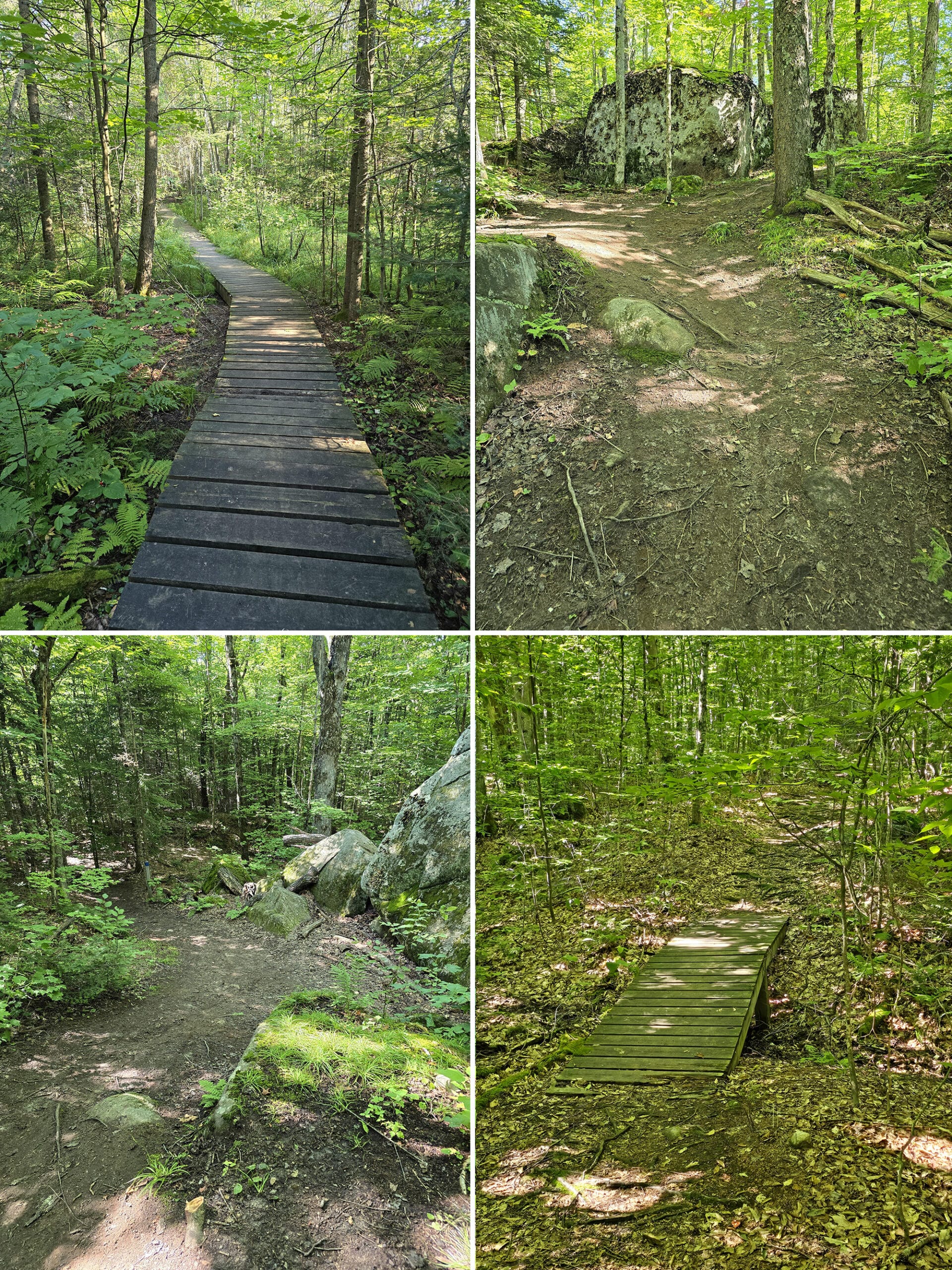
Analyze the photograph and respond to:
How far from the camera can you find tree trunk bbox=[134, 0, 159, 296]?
833cm

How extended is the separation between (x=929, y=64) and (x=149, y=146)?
10864mm

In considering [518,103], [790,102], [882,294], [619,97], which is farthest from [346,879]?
[619,97]

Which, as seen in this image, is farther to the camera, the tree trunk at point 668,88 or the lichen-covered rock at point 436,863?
the tree trunk at point 668,88

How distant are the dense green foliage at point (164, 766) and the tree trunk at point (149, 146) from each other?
5330 mm

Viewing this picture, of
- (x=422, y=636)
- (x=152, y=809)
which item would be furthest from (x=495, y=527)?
(x=152, y=809)

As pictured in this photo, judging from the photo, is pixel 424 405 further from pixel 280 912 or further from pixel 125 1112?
pixel 125 1112

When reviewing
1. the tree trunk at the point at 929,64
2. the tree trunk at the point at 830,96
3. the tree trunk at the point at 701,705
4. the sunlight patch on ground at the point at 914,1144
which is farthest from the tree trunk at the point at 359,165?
the sunlight patch on ground at the point at 914,1144

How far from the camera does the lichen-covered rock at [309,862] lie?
7.85 metres

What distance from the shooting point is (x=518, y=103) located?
9.21 m

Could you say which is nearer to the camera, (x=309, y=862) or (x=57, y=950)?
(x=57, y=950)

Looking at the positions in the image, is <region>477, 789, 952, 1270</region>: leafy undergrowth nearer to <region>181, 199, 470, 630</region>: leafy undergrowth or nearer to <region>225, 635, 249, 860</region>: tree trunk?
<region>181, 199, 470, 630</region>: leafy undergrowth

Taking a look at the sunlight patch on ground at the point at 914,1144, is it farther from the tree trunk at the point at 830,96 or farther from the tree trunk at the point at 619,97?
the tree trunk at the point at 619,97

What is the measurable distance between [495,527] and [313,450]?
73.6 inches

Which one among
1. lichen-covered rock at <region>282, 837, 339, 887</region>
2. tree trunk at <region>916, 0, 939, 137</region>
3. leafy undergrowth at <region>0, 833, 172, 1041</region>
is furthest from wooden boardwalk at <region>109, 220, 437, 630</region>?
tree trunk at <region>916, 0, 939, 137</region>
